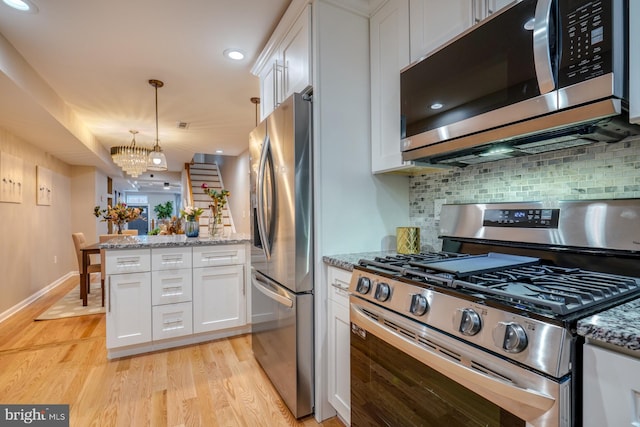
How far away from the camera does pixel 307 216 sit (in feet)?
5.66

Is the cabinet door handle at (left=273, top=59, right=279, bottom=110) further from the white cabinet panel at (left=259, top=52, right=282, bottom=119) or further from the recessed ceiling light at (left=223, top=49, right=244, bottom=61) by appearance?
the recessed ceiling light at (left=223, top=49, right=244, bottom=61)

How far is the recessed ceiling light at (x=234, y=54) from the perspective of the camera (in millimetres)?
2480

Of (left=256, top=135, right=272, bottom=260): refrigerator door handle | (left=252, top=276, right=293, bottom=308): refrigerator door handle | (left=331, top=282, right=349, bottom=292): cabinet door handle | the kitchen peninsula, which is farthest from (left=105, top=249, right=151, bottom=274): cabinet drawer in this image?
(left=331, top=282, right=349, bottom=292): cabinet door handle

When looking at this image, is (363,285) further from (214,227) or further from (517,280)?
(214,227)

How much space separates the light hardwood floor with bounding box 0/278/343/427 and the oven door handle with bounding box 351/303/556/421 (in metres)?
0.93

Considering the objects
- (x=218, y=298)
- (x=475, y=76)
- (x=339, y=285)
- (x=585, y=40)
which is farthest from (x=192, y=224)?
(x=585, y=40)

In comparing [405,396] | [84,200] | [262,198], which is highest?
[84,200]

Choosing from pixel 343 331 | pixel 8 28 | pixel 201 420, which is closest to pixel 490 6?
pixel 343 331

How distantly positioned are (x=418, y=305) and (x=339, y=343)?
70 centimetres

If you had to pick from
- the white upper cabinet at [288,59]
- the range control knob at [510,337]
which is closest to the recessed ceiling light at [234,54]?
→ the white upper cabinet at [288,59]

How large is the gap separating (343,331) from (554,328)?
39.9 inches

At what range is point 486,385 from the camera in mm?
828

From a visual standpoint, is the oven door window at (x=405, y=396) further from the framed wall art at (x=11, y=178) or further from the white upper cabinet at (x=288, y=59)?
the framed wall art at (x=11, y=178)

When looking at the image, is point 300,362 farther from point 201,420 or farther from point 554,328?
point 554,328
